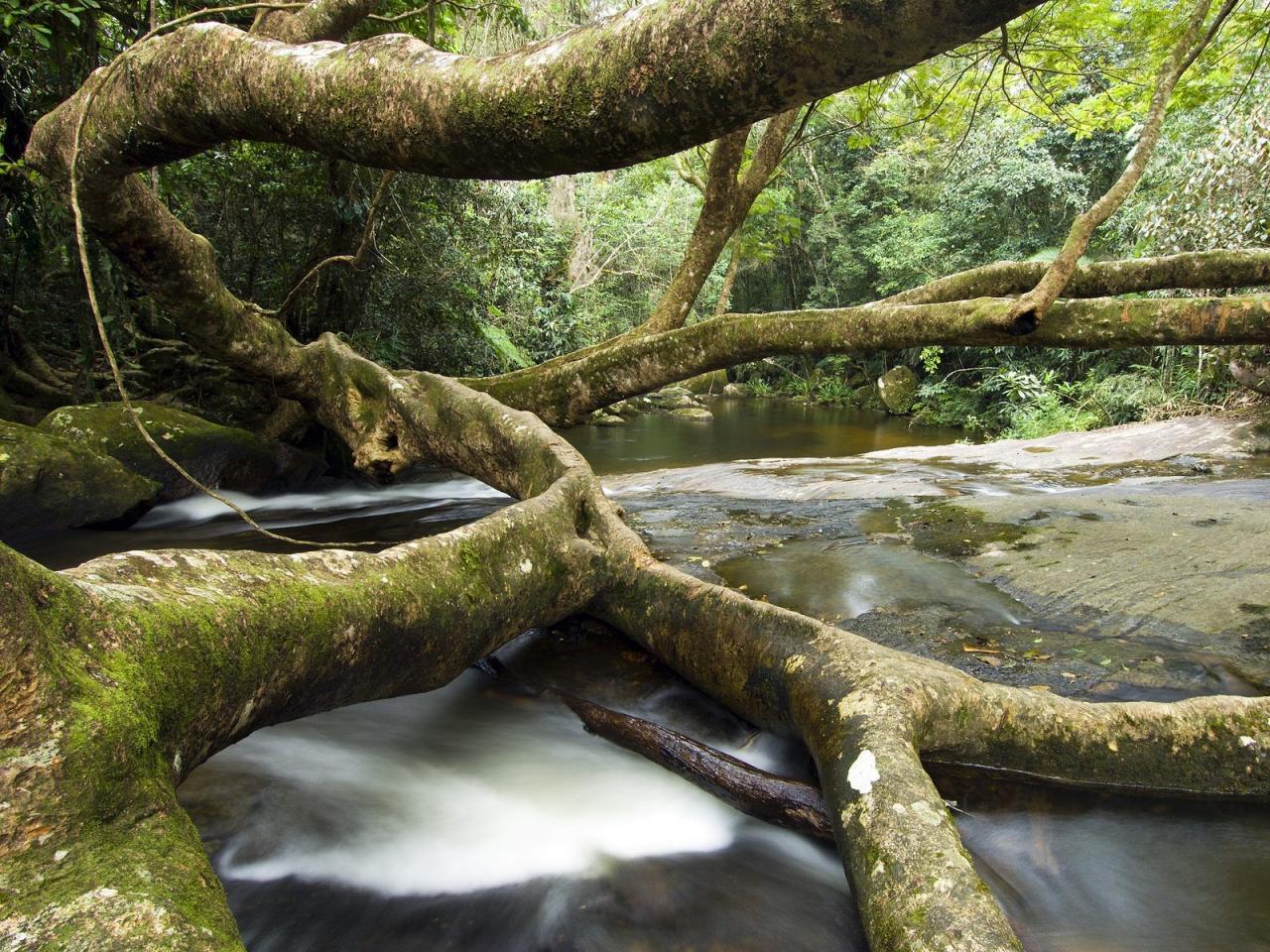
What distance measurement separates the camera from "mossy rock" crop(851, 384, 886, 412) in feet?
82.0

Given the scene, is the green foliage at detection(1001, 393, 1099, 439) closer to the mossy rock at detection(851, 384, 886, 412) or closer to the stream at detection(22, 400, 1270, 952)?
the mossy rock at detection(851, 384, 886, 412)

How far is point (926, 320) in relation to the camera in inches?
195

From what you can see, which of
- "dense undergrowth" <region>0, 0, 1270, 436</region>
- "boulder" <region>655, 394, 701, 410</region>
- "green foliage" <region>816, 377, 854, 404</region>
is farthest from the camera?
"green foliage" <region>816, 377, 854, 404</region>

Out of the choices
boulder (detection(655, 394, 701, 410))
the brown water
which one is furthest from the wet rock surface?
boulder (detection(655, 394, 701, 410))

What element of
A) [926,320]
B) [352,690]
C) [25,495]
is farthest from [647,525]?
[25,495]

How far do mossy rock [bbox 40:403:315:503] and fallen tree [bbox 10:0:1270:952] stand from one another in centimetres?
323

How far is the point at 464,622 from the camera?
2922 millimetres

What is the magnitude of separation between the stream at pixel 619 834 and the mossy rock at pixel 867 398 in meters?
21.4

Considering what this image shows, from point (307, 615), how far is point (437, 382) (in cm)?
425

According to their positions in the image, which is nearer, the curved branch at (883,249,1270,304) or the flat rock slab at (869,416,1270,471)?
the curved branch at (883,249,1270,304)

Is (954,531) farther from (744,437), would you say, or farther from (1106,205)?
(744,437)

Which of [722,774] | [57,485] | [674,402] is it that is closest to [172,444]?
[57,485]

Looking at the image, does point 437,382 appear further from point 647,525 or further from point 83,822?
point 83,822

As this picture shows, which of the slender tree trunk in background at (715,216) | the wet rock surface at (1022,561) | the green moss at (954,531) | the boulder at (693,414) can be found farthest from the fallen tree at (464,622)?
the boulder at (693,414)
